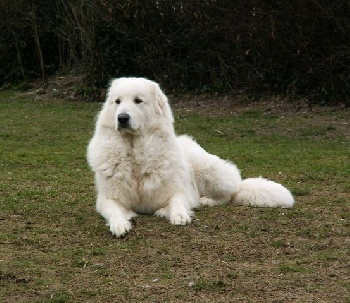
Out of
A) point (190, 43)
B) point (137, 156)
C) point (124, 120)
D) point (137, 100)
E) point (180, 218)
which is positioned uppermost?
point (137, 100)

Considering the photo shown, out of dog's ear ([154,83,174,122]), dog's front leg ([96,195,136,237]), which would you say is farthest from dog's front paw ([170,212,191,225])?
dog's ear ([154,83,174,122])

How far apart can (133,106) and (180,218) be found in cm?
115

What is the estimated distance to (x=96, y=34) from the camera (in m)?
21.7

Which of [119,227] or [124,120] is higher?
[124,120]

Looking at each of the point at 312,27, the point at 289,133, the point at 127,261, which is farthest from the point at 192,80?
the point at 127,261

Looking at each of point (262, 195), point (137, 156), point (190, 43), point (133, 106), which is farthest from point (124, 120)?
point (190, 43)

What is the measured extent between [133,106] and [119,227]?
48.2 inches

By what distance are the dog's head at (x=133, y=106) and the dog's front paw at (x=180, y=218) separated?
88 centimetres

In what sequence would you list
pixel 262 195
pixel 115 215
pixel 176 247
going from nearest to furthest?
1. pixel 176 247
2. pixel 115 215
3. pixel 262 195

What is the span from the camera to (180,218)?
22.2ft

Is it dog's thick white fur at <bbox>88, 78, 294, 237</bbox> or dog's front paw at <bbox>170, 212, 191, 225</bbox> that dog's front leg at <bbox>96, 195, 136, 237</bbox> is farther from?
dog's front paw at <bbox>170, 212, 191, 225</bbox>

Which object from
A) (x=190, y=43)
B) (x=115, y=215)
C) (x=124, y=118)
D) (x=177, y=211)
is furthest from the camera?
(x=190, y=43)

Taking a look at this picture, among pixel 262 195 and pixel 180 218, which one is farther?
pixel 262 195

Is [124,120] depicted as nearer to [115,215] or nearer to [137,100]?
[137,100]
